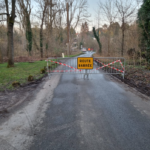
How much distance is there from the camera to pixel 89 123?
4094 millimetres

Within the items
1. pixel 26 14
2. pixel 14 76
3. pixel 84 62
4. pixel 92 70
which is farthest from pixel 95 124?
pixel 26 14

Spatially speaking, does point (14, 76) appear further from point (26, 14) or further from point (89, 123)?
point (26, 14)

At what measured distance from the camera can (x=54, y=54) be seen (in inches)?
1353

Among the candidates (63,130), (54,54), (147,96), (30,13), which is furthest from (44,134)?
(54,54)

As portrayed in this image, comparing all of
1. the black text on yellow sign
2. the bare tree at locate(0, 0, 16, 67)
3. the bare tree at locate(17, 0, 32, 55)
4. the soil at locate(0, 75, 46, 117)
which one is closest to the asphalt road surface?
the soil at locate(0, 75, 46, 117)

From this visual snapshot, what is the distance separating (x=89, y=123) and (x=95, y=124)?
0.53 ft

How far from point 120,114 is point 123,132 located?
3.55 feet

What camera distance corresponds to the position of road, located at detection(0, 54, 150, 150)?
3189 mm

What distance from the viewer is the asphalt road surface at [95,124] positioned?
125 inches

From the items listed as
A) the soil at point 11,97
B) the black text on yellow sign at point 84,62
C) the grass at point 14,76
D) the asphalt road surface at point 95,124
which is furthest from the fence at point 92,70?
the asphalt road surface at point 95,124

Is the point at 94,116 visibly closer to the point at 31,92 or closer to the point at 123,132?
the point at 123,132

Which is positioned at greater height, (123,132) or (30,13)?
(30,13)

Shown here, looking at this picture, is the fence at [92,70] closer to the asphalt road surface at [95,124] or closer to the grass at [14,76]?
the grass at [14,76]

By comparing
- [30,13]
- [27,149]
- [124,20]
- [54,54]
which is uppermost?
[30,13]
